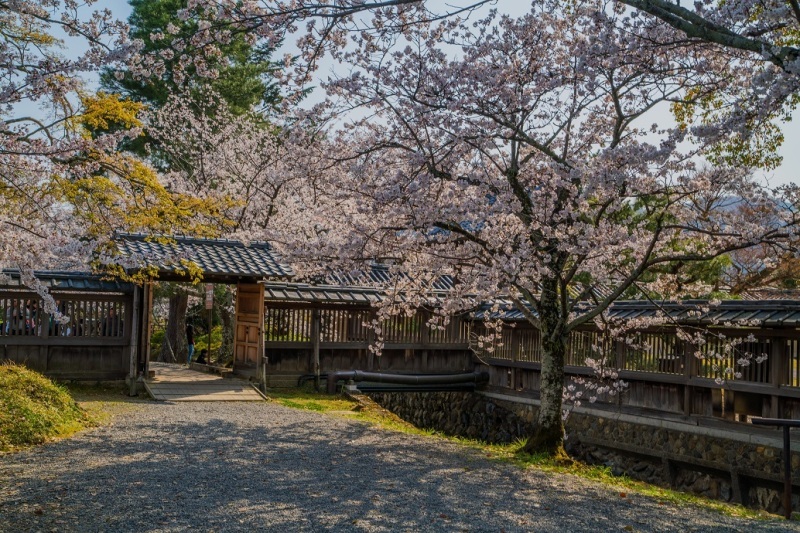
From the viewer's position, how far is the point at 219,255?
1555 cm

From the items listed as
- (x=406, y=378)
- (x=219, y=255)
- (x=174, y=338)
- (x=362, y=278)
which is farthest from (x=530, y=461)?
(x=174, y=338)

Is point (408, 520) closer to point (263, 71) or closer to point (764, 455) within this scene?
point (764, 455)

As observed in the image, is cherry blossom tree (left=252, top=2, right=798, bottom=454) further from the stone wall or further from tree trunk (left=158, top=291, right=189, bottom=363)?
tree trunk (left=158, top=291, right=189, bottom=363)

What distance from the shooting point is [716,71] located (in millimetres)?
9398

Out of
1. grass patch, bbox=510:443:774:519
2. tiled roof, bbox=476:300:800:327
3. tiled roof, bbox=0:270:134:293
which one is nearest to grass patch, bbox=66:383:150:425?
tiled roof, bbox=0:270:134:293

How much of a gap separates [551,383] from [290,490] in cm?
460

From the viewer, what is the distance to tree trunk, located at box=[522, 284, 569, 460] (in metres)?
10.9

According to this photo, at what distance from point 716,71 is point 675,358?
6.28 m

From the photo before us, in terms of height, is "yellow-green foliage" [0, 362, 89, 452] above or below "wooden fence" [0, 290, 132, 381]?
below

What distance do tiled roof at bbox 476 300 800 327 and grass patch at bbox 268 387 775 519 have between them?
252 cm

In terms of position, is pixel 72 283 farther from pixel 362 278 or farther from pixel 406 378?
pixel 406 378

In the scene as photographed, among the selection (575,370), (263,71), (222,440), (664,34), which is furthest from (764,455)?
(263,71)

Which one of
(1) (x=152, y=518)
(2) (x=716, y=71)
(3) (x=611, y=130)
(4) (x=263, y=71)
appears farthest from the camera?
(4) (x=263, y=71)

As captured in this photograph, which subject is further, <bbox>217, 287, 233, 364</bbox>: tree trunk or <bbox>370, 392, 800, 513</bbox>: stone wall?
<bbox>217, 287, 233, 364</bbox>: tree trunk
